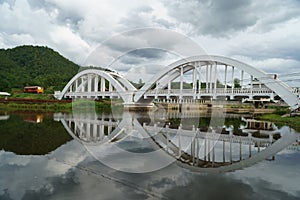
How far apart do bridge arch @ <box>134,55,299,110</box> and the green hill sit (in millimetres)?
31142

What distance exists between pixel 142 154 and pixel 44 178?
10.9ft

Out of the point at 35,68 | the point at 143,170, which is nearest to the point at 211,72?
the point at 143,170

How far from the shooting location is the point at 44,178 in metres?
5.22

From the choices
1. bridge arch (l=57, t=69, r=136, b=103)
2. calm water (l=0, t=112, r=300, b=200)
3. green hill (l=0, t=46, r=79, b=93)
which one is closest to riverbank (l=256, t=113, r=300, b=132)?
calm water (l=0, t=112, r=300, b=200)

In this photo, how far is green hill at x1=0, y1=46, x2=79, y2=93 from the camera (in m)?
56.6

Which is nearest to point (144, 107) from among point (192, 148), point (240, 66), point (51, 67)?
point (240, 66)

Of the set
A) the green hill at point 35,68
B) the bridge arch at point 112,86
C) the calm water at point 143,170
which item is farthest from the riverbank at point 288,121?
the green hill at point 35,68

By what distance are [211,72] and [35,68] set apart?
57.0m

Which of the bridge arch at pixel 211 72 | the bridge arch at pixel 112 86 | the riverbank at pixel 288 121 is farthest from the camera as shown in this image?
the bridge arch at pixel 112 86

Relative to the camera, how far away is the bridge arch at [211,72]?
19438 mm

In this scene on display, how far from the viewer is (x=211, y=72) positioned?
26594 millimetres

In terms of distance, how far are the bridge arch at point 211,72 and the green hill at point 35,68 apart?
31142mm

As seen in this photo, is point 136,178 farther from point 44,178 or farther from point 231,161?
point 231,161

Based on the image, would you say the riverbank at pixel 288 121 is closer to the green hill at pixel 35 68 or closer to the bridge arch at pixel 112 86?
the bridge arch at pixel 112 86
